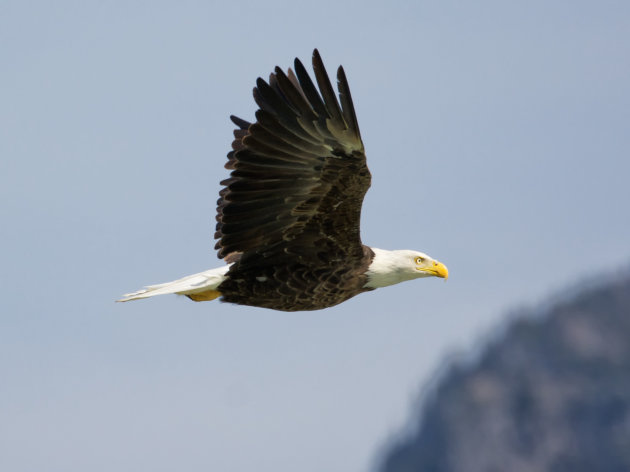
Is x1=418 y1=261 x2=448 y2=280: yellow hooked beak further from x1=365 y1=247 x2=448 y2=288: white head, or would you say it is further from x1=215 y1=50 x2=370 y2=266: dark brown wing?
x1=215 y1=50 x2=370 y2=266: dark brown wing

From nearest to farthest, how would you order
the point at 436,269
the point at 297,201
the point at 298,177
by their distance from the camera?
1. the point at 298,177
2. the point at 297,201
3. the point at 436,269

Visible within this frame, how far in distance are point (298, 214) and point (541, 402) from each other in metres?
122

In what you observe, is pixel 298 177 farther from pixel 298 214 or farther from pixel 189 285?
pixel 189 285

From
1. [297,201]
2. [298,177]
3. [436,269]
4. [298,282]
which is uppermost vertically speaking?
[298,177]

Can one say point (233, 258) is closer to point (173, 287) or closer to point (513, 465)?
point (173, 287)

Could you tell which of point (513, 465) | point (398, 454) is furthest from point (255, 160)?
point (398, 454)

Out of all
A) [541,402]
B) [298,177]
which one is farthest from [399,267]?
[541,402]

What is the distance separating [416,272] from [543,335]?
123819mm

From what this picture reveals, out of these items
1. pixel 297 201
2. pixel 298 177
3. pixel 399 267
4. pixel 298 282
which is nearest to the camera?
pixel 298 177

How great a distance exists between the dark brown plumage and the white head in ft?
0.33

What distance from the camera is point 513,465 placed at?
368ft

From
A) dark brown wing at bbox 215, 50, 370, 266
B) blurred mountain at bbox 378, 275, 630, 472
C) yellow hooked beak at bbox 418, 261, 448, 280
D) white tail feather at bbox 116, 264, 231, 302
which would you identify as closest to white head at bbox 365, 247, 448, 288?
yellow hooked beak at bbox 418, 261, 448, 280

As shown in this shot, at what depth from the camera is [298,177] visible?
9117 millimetres

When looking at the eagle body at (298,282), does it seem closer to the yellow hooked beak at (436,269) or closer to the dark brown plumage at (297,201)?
the dark brown plumage at (297,201)
